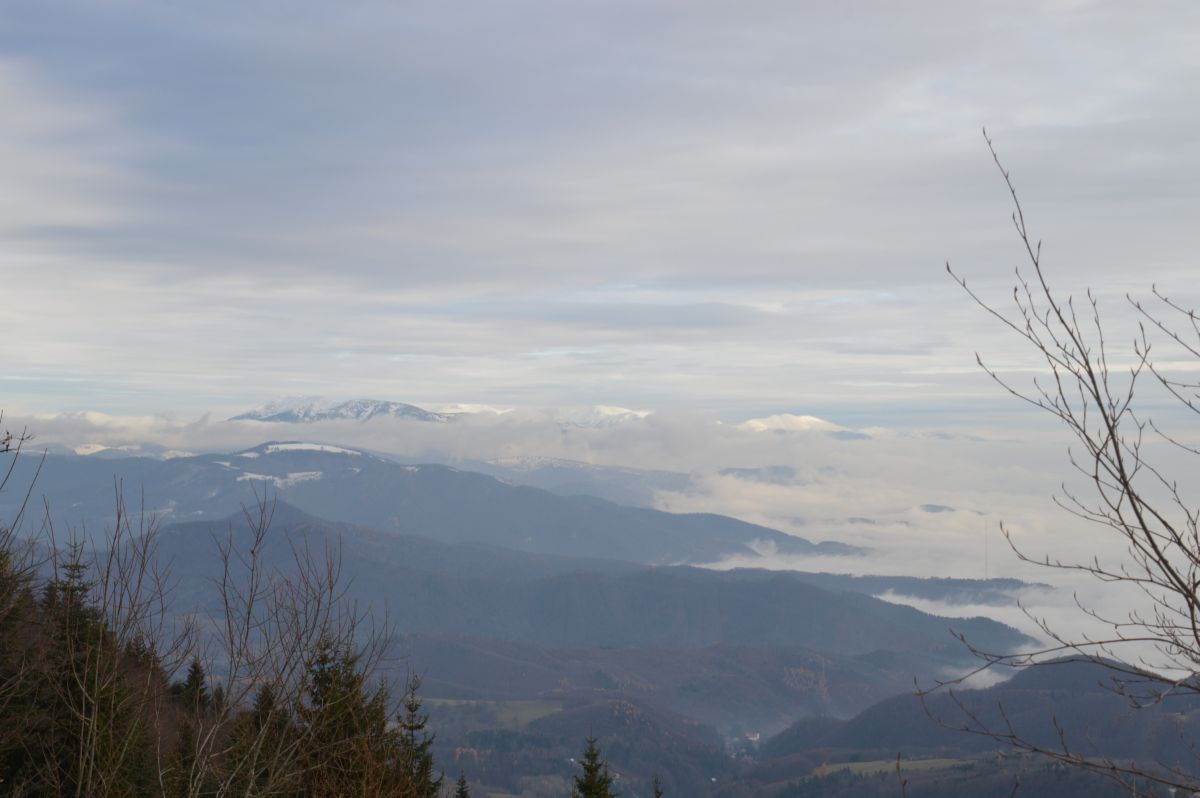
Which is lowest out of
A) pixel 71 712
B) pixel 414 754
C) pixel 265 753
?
pixel 414 754

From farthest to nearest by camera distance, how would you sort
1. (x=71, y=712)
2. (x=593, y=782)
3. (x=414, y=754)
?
1. (x=593, y=782)
2. (x=414, y=754)
3. (x=71, y=712)

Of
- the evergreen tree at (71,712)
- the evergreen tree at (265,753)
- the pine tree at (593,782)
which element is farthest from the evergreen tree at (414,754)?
the evergreen tree at (71,712)

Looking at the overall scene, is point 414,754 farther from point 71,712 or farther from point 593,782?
point 71,712

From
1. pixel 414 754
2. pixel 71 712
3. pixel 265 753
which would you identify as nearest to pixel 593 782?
pixel 414 754

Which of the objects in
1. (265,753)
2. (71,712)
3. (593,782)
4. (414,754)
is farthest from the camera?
(593,782)

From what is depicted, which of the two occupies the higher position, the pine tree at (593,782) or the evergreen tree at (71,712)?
the evergreen tree at (71,712)

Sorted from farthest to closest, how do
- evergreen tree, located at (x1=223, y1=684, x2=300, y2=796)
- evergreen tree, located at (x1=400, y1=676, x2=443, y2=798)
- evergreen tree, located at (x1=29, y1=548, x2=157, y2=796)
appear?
evergreen tree, located at (x1=400, y1=676, x2=443, y2=798) → evergreen tree, located at (x1=29, y1=548, x2=157, y2=796) → evergreen tree, located at (x1=223, y1=684, x2=300, y2=796)

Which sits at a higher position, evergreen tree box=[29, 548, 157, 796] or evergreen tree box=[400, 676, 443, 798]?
evergreen tree box=[29, 548, 157, 796]

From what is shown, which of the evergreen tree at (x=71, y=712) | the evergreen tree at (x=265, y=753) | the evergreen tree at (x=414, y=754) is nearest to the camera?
the evergreen tree at (x=265, y=753)

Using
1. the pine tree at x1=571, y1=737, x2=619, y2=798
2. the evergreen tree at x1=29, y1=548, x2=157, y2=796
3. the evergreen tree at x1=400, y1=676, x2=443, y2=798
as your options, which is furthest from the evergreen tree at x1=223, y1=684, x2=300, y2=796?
the pine tree at x1=571, y1=737, x2=619, y2=798

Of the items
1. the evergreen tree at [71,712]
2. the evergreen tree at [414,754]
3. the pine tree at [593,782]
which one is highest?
the evergreen tree at [71,712]

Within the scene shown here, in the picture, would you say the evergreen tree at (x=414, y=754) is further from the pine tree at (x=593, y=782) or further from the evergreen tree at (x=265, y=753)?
the pine tree at (x=593, y=782)

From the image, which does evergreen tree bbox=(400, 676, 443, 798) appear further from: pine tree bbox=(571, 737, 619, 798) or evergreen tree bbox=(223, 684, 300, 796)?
pine tree bbox=(571, 737, 619, 798)

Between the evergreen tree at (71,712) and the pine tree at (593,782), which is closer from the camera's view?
the evergreen tree at (71,712)
